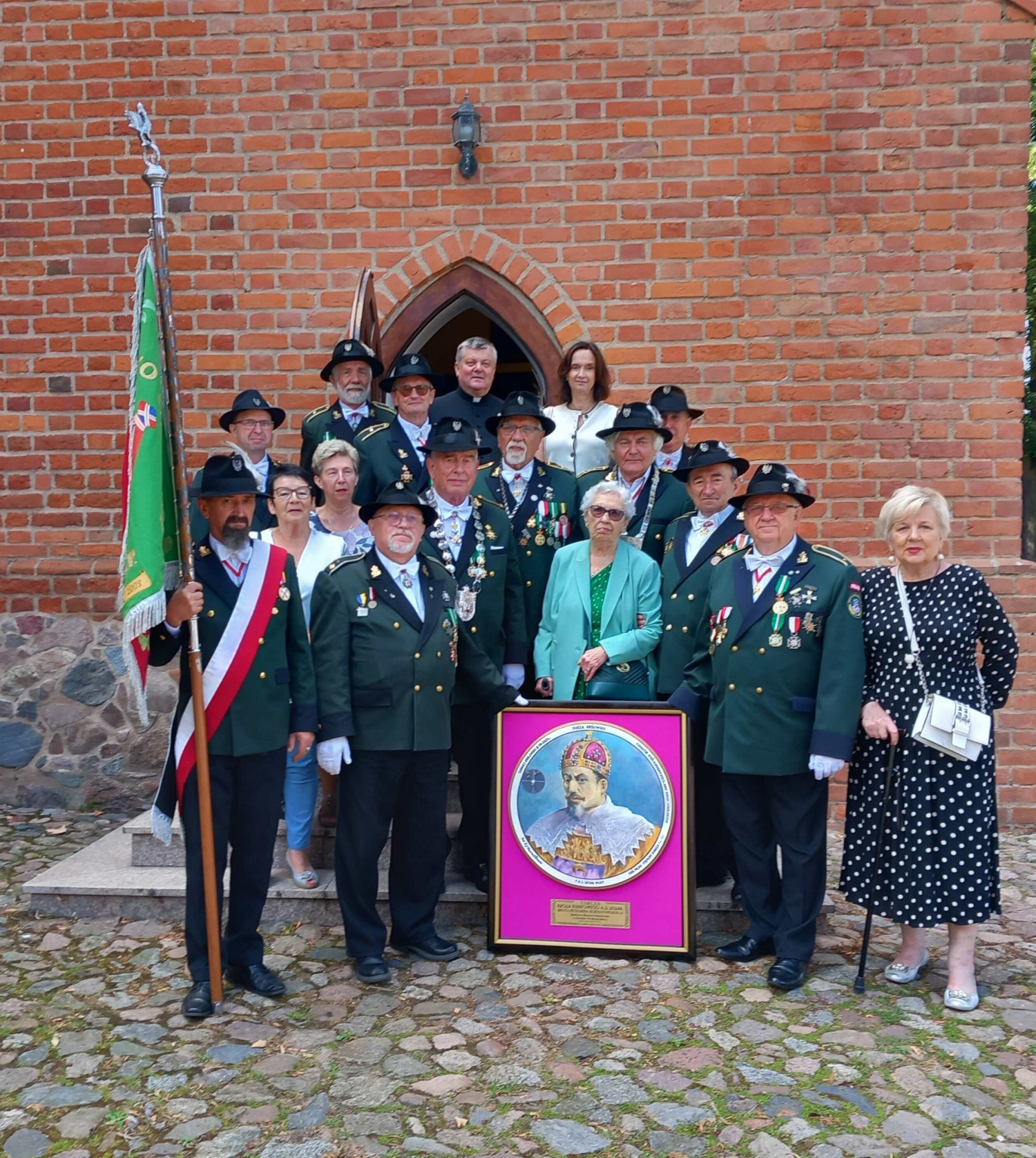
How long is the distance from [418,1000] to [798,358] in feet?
13.4

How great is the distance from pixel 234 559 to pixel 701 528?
194 cm

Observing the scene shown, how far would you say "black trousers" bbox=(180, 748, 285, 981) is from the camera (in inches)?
163

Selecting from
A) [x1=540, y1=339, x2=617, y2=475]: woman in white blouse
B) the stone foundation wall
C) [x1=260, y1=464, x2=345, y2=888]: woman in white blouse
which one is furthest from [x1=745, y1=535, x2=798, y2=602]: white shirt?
the stone foundation wall

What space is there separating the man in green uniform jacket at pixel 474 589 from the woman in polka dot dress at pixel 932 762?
1.52 meters

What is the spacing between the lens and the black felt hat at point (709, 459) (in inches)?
185

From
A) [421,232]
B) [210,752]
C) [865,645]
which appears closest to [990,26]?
[421,232]

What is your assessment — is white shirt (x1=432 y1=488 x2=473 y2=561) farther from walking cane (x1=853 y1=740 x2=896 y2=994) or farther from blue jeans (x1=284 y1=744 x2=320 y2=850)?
walking cane (x1=853 y1=740 x2=896 y2=994)

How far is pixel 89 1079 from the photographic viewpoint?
352 centimetres

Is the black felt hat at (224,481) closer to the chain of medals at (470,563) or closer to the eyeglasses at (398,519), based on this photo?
the eyeglasses at (398,519)

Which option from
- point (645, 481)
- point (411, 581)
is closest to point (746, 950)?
point (411, 581)

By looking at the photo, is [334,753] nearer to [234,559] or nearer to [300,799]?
[300,799]

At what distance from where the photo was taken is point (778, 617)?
→ 4289mm

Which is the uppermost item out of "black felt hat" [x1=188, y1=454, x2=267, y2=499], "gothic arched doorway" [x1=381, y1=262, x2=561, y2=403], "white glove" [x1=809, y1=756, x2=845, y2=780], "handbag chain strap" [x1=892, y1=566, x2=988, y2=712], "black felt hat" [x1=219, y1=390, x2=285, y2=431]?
"gothic arched doorway" [x1=381, y1=262, x2=561, y2=403]

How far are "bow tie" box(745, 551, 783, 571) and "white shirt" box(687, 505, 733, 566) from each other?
1.30 feet
